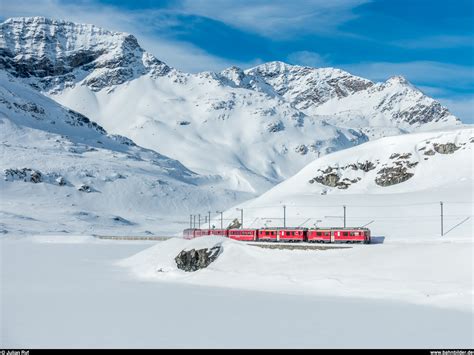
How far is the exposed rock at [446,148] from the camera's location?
438 feet

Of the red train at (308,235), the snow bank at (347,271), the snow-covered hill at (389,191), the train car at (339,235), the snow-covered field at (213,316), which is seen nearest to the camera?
the snow-covered field at (213,316)

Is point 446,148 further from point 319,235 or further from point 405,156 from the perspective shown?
point 319,235

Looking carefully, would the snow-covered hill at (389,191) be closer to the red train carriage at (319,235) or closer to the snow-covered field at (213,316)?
the red train carriage at (319,235)

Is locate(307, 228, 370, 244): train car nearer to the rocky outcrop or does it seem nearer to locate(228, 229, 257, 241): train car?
locate(228, 229, 257, 241): train car

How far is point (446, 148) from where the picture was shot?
443 ft

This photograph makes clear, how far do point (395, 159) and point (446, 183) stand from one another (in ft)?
63.5

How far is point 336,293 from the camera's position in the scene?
49656mm

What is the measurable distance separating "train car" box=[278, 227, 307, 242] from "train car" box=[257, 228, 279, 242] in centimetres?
70

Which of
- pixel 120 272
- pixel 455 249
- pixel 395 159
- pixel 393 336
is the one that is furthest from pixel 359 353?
pixel 395 159

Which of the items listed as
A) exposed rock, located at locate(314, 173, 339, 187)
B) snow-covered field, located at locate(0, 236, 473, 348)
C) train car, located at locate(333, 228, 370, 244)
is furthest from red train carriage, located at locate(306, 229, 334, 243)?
exposed rock, located at locate(314, 173, 339, 187)

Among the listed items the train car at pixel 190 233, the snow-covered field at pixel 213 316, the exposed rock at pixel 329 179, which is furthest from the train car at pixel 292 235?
the exposed rock at pixel 329 179

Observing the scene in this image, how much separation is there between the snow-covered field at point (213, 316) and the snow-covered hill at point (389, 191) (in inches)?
1441

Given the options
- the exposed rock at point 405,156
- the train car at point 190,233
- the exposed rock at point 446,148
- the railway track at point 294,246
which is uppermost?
the exposed rock at point 446,148

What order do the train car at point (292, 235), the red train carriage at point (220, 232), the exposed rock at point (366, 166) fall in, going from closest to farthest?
1. the train car at point (292, 235)
2. the red train carriage at point (220, 232)
3. the exposed rock at point (366, 166)
